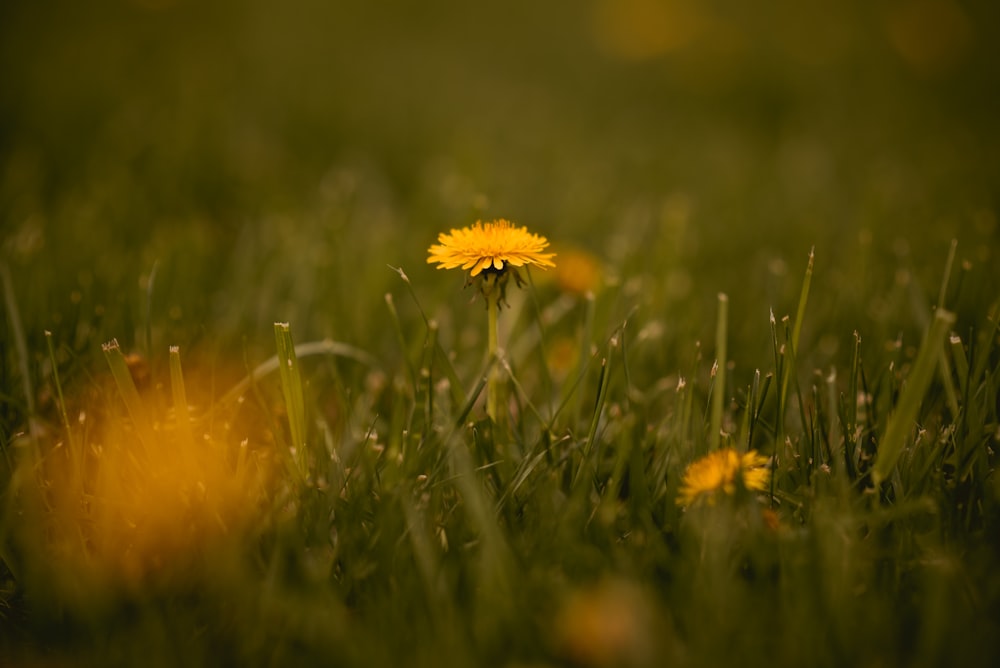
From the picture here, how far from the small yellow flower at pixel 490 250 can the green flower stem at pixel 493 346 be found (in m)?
0.03

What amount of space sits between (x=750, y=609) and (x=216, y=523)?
67 cm

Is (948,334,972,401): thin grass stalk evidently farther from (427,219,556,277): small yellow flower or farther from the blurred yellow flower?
the blurred yellow flower

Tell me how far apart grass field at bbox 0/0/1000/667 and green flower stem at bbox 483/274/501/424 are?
0.01 meters

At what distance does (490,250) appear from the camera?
3.22 feet

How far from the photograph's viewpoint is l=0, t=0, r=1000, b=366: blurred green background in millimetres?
1578

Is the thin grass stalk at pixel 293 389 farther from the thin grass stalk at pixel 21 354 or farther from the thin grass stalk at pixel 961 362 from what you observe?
the thin grass stalk at pixel 961 362

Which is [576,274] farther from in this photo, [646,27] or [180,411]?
[646,27]

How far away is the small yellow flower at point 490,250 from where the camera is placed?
38.3 inches

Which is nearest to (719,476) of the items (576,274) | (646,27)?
(576,274)

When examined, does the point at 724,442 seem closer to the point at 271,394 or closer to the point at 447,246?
the point at 447,246

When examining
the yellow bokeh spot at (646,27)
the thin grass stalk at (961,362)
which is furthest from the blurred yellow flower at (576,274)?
the yellow bokeh spot at (646,27)

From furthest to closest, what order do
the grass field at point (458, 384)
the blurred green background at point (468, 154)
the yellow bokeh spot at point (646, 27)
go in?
the yellow bokeh spot at point (646, 27) → the blurred green background at point (468, 154) → the grass field at point (458, 384)

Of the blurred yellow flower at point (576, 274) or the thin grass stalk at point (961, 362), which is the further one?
the blurred yellow flower at point (576, 274)

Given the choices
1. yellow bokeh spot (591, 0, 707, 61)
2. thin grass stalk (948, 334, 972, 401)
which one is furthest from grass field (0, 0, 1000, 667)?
yellow bokeh spot (591, 0, 707, 61)
